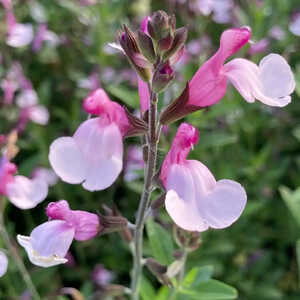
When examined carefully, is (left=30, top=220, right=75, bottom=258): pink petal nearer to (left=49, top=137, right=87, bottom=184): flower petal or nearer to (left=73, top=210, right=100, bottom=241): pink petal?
(left=73, top=210, right=100, bottom=241): pink petal

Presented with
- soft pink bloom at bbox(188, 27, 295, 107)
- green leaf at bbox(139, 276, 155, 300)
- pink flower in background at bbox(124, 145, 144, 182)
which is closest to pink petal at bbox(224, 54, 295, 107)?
soft pink bloom at bbox(188, 27, 295, 107)

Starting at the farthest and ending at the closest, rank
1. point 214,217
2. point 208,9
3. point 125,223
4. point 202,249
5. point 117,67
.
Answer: point 117,67
point 208,9
point 202,249
point 125,223
point 214,217

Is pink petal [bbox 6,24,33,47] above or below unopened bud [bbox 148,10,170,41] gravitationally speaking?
below

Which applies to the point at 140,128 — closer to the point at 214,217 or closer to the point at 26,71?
the point at 214,217

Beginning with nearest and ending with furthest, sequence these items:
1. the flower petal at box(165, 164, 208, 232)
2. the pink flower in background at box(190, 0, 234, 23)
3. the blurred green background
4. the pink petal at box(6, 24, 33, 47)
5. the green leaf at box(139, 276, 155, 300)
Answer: the flower petal at box(165, 164, 208, 232), the green leaf at box(139, 276, 155, 300), the blurred green background, the pink petal at box(6, 24, 33, 47), the pink flower in background at box(190, 0, 234, 23)

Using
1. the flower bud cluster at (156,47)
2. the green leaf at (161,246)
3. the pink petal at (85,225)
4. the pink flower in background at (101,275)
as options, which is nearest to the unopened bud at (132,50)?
the flower bud cluster at (156,47)

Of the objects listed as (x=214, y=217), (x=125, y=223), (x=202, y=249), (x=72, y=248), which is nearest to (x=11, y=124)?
A: (x=72, y=248)

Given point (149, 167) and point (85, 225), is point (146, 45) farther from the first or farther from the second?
point (85, 225)
